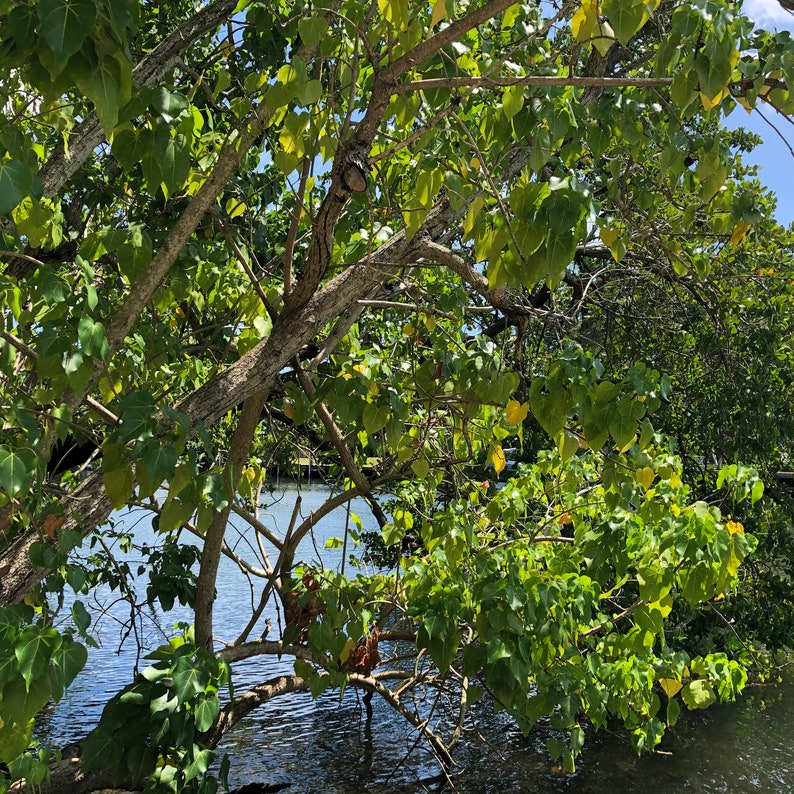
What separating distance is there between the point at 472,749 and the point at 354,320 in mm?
4134

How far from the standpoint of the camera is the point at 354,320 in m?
3.57

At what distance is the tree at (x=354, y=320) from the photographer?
6.45 feet

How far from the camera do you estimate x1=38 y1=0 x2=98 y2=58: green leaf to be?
4.19ft

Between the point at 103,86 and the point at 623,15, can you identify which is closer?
the point at 103,86

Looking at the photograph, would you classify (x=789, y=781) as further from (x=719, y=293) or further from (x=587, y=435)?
(x=587, y=435)

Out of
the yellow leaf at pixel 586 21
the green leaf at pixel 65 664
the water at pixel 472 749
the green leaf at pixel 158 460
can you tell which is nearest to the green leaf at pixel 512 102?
the yellow leaf at pixel 586 21

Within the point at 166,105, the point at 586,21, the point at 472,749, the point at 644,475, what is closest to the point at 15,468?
the point at 166,105

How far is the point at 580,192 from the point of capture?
1.81m

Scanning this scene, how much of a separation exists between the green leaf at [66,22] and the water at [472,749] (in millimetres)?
3882

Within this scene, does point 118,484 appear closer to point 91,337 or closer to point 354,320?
point 91,337

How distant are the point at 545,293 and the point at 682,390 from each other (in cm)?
157

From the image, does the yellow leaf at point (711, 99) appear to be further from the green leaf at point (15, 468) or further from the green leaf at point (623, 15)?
the green leaf at point (15, 468)

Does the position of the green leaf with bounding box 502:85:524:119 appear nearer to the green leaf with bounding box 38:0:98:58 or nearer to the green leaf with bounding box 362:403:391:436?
the green leaf with bounding box 38:0:98:58

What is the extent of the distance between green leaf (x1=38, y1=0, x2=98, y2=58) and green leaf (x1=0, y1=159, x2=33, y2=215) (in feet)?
0.89
